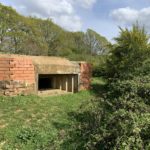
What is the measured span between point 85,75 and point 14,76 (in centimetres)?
453

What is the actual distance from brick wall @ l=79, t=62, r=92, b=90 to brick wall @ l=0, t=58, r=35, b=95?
142 inches

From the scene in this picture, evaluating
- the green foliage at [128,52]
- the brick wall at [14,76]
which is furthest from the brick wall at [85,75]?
the brick wall at [14,76]

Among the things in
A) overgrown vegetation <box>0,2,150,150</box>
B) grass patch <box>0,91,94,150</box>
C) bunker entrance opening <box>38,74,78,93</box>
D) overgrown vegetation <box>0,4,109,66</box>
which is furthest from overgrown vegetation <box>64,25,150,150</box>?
overgrown vegetation <box>0,4,109,66</box>

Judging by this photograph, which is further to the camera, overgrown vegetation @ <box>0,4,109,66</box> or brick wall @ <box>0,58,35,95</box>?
overgrown vegetation @ <box>0,4,109,66</box>

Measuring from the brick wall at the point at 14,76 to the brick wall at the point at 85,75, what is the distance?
142 inches

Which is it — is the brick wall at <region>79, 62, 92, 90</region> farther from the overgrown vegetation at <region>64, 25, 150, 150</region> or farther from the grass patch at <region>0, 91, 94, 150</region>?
the overgrown vegetation at <region>64, 25, 150, 150</region>

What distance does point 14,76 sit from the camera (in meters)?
9.93

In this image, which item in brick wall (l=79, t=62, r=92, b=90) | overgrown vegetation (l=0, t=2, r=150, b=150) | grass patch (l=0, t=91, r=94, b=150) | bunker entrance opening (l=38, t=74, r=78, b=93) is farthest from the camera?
brick wall (l=79, t=62, r=92, b=90)

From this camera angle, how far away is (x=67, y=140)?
24.0 ft

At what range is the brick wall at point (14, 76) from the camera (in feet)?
32.2

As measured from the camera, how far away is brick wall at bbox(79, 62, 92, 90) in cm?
1352

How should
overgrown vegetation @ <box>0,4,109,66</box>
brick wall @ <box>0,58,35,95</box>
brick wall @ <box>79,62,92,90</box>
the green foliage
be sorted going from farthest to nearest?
overgrown vegetation @ <box>0,4,109,66</box> < the green foliage < brick wall @ <box>79,62,92,90</box> < brick wall @ <box>0,58,35,95</box>

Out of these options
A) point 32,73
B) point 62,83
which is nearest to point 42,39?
point 62,83

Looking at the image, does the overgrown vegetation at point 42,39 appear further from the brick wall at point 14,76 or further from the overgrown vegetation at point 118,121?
the overgrown vegetation at point 118,121
